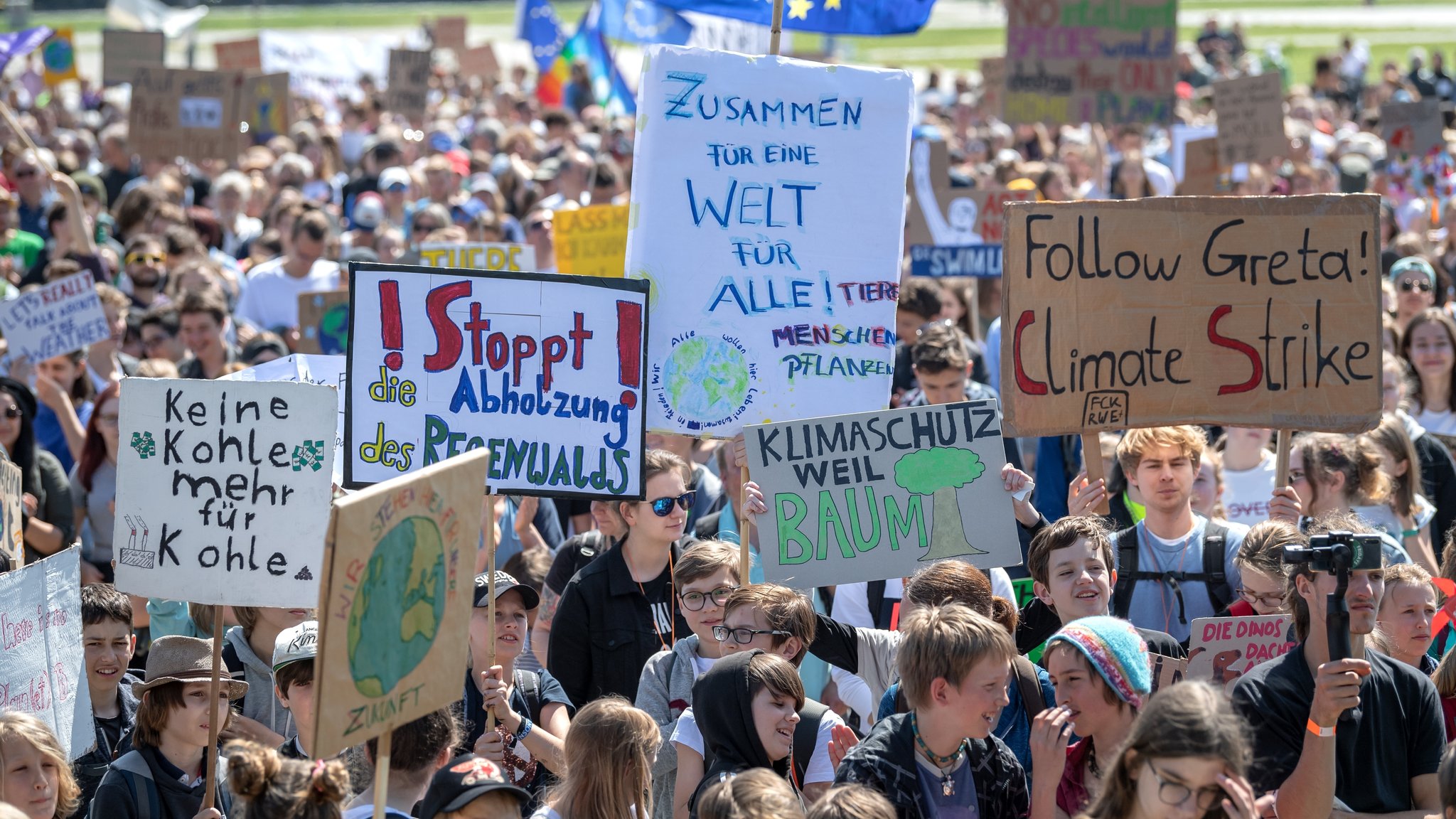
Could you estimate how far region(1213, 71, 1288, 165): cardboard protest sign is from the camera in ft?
45.7

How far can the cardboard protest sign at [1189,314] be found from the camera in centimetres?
545

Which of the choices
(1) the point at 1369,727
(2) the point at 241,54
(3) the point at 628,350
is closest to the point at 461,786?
(3) the point at 628,350

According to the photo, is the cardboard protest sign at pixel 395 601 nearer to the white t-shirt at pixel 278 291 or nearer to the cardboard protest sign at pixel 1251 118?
the white t-shirt at pixel 278 291

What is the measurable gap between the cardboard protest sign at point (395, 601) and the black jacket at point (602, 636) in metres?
1.80

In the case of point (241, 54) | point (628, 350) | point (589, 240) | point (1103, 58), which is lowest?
point (628, 350)

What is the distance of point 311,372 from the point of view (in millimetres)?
6316

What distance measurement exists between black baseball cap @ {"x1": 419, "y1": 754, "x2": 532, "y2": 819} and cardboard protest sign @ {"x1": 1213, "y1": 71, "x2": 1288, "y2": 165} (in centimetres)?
1165

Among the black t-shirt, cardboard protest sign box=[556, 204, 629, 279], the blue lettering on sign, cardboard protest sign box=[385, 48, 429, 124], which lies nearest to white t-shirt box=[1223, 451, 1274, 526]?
the black t-shirt

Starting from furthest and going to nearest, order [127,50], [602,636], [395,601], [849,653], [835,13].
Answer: [127,50] → [835,13] → [602,636] → [849,653] → [395,601]

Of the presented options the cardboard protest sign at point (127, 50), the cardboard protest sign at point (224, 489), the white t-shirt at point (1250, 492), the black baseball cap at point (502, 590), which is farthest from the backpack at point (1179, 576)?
the cardboard protest sign at point (127, 50)

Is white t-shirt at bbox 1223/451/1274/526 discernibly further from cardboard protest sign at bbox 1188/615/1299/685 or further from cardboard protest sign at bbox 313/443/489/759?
cardboard protest sign at bbox 313/443/489/759

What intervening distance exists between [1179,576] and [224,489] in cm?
313

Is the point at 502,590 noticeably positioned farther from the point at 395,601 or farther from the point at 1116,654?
the point at 1116,654

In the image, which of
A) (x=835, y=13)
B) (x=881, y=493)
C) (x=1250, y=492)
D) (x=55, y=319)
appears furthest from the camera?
(x=55, y=319)
